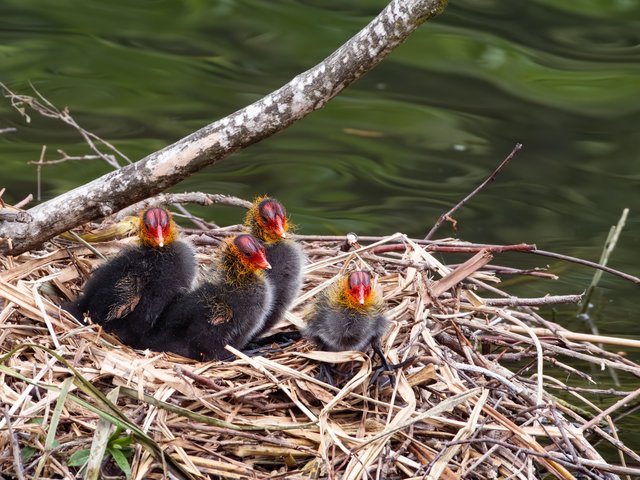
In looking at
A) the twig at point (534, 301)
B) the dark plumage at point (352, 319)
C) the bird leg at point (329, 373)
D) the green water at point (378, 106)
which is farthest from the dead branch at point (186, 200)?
the green water at point (378, 106)

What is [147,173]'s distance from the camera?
14.0 ft

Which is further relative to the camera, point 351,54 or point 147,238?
point 147,238

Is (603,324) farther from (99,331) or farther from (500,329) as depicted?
(99,331)

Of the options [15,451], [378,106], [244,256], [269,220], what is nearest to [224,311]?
[244,256]

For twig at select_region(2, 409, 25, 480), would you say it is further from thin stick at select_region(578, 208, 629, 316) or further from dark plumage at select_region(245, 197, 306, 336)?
thin stick at select_region(578, 208, 629, 316)

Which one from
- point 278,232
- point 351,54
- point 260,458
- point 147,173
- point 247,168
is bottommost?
point 247,168

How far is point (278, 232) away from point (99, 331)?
95cm

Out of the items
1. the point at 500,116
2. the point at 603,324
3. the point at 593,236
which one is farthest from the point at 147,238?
the point at 500,116

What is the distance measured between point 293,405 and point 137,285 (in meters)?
0.91

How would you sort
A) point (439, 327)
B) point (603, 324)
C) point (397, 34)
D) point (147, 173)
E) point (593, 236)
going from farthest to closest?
point (593, 236)
point (603, 324)
point (439, 327)
point (147, 173)
point (397, 34)

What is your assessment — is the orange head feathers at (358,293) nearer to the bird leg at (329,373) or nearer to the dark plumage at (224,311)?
the bird leg at (329,373)

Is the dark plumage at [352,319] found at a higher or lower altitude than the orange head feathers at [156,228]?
lower

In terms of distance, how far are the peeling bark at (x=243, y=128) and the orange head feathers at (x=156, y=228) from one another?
13.1 inches

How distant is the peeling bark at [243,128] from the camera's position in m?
3.97
